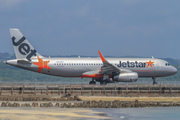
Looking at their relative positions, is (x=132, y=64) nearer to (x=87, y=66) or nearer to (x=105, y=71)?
(x=105, y=71)

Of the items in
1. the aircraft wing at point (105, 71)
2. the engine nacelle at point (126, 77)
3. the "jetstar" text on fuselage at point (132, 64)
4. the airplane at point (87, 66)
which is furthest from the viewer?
the "jetstar" text on fuselage at point (132, 64)

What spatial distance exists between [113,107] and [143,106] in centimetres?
416

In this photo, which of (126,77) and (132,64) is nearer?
(126,77)

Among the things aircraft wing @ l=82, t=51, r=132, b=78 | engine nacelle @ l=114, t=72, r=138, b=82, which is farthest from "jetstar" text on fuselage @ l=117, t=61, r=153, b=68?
engine nacelle @ l=114, t=72, r=138, b=82

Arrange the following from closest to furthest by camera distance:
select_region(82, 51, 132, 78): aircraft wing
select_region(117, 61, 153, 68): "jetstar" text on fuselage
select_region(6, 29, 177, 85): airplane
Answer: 1. select_region(82, 51, 132, 78): aircraft wing
2. select_region(6, 29, 177, 85): airplane
3. select_region(117, 61, 153, 68): "jetstar" text on fuselage

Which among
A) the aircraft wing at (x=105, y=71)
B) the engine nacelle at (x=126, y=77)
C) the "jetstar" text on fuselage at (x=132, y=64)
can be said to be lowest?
the engine nacelle at (x=126, y=77)

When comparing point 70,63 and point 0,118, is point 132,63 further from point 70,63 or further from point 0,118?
point 0,118

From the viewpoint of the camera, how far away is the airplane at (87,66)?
209 feet

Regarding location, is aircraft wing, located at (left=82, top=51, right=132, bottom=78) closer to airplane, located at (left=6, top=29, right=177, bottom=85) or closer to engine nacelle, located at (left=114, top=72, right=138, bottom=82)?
airplane, located at (left=6, top=29, right=177, bottom=85)

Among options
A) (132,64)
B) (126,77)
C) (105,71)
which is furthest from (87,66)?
(132,64)

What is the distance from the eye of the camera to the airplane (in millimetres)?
63688

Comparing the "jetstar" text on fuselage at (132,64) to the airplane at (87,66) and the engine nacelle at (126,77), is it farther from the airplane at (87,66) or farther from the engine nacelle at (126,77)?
the engine nacelle at (126,77)

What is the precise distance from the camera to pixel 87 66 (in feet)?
214

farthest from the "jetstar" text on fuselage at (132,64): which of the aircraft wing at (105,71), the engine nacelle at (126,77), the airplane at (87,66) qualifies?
the engine nacelle at (126,77)
